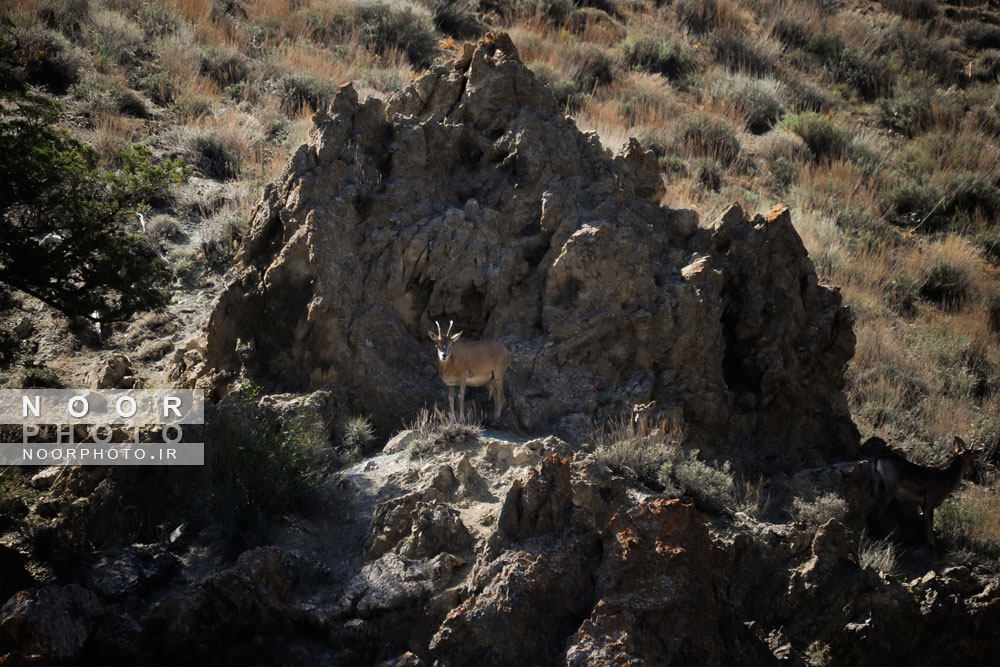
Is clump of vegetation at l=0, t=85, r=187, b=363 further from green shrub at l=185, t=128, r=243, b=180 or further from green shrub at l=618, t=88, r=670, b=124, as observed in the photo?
green shrub at l=618, t=88, r=670, b=124

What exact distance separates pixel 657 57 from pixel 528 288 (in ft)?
50.4

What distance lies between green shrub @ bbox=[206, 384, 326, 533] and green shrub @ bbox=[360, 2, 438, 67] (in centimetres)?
1481

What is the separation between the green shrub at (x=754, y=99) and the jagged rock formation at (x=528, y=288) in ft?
39.5

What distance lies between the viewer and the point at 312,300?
1041 centimetres

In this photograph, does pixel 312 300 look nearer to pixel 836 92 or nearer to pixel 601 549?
pixel 601 549

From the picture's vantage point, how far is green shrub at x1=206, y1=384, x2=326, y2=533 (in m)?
8.36

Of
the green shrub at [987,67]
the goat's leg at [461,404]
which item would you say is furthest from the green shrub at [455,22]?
the goat's leg at [461,404]

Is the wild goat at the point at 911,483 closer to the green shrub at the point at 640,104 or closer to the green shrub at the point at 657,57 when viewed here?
the green shrub at the point at 640,104

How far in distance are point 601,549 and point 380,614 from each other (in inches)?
70.8

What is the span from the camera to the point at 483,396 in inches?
422

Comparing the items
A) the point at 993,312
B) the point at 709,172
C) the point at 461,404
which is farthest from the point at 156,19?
the point at 993,312

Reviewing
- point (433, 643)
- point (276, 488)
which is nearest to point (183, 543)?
point (276, 488)

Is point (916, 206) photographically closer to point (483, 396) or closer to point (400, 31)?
point (400, 31)

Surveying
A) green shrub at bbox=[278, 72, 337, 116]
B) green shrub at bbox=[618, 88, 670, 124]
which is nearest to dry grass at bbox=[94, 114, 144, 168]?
green shrub at bbox=[278, 72, 337, 116]
